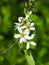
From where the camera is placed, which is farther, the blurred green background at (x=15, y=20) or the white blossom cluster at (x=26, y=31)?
the blurred green background at (x=15, y=20)

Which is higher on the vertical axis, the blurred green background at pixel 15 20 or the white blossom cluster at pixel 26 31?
the blurred green background at pixel 15 20

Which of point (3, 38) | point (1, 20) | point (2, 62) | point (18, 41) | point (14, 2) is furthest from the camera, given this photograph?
point (14, 2)

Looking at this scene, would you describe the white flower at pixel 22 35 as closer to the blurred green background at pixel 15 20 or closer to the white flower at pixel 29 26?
the white flower at pixel 29 26

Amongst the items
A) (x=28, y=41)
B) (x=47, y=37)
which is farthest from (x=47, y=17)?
(x=28, y=41)

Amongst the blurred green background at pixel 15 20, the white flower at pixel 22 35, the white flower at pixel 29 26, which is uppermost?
the blurred green background at pixel 15 20

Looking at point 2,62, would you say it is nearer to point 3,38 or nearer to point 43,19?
point 3,38

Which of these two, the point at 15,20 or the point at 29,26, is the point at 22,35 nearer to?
the point at 29,26

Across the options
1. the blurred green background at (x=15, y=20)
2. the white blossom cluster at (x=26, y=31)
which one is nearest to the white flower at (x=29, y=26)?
the white blossom cluster at (x=26, y=31)

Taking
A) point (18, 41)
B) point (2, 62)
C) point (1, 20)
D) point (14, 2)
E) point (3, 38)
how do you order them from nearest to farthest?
point (18, 41) < point (2, 62) < point (3, 38) < point (1, 20) < point (14, 2)

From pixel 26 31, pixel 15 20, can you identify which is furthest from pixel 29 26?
pixel 15 20

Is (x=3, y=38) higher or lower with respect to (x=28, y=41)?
higher

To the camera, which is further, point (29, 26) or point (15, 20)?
point (15, 20)
